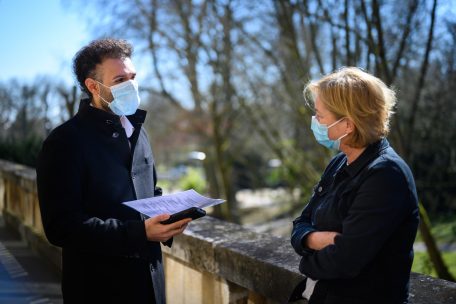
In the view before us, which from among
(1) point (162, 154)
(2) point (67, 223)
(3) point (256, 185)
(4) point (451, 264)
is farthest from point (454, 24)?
(1) point (162, 154)

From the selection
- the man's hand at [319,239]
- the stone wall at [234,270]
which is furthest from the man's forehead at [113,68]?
the man's hand at [319,239]

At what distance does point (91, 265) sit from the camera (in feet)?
6.91

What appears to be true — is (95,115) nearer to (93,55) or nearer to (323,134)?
(93,55)

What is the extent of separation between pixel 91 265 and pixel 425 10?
20.3 feet

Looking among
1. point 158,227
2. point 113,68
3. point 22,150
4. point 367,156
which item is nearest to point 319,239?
point 367,156

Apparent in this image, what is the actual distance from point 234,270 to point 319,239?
0.96m

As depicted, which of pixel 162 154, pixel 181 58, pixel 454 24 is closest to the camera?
pixel 454 24

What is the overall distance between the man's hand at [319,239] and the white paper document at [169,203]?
451mm

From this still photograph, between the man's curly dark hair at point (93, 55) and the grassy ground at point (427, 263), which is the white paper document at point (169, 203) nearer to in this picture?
the man's curly dark hair at point (93, 55)

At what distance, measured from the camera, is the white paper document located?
1.97 meters

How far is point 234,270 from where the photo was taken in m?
2.55

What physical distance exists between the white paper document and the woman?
49 centimetres

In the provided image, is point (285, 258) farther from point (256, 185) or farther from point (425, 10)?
point (256, 185)

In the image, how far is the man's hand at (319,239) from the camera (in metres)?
1.66
